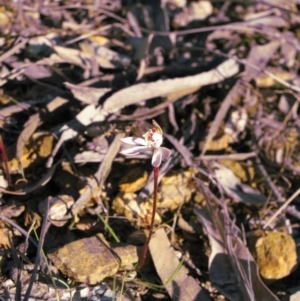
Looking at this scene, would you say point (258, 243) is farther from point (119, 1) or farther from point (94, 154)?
point (119, 1)

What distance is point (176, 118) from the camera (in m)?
2.45

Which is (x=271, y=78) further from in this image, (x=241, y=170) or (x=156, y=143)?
(x=156, y=143)

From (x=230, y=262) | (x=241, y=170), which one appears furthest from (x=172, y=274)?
(x=241, y=170)

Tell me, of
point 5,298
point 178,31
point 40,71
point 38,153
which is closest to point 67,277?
point 5,298

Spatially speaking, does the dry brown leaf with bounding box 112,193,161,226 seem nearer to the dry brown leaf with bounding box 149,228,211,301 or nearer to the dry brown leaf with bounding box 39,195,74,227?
the dry brown leaf with bounding box 149,228,211,301

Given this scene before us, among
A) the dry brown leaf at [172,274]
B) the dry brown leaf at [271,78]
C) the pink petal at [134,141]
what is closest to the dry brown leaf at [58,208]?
the dry brown leaf at [172,274]

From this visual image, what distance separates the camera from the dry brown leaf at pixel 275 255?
6.31 feet

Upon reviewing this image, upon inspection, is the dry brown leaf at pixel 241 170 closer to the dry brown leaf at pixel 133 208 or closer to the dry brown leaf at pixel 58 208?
the dry brown leaf at pixel 133 208

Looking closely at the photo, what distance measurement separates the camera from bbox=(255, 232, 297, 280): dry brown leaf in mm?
1924

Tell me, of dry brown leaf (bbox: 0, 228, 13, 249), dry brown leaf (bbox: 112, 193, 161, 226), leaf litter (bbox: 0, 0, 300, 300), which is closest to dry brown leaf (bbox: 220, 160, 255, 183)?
leaf litter (bbox: 0, 0, 300, 300)

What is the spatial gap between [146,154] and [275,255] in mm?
625

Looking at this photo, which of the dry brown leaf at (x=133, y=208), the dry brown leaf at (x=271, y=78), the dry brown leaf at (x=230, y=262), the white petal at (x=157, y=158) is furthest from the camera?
the dry brown leaf at (x=271, y=78)

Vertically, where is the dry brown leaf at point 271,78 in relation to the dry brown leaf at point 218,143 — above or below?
above

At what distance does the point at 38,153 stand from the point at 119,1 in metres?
1.10
